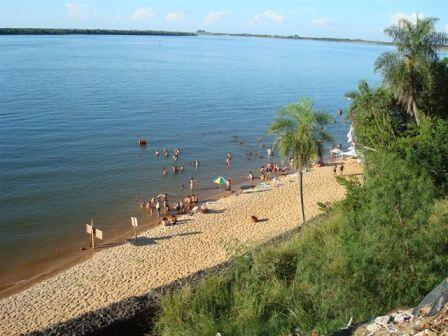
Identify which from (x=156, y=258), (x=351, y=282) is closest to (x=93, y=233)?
(x=156, y=258)

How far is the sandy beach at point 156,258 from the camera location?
1759cm

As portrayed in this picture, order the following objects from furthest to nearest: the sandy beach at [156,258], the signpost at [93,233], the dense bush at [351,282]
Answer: the signpost at [93,233], the sandy beach at [156,258], the dense bush at [351,282]

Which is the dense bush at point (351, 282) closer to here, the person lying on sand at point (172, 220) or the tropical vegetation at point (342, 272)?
the tropical vegetation at point (342, 272)

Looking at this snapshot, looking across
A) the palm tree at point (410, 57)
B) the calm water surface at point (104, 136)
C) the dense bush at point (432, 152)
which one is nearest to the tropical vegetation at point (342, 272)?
the dense bush at point (432, 152)

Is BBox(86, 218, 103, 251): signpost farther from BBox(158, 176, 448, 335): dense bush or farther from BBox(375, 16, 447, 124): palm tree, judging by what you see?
BBox(375, 16, 447, 124): palm tree

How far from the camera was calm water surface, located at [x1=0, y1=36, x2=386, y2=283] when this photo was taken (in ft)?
89.9

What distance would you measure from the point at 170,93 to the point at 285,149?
170ft

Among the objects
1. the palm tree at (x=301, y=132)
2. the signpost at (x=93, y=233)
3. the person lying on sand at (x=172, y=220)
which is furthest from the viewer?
the person lying on sand at (x=172, y=220)

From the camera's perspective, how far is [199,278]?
1385 cm

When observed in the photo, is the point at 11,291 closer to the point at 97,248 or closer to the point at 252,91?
the point at 97,248

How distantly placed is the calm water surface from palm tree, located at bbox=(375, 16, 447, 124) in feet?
50.3

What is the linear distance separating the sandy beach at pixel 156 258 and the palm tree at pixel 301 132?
4.16 meters

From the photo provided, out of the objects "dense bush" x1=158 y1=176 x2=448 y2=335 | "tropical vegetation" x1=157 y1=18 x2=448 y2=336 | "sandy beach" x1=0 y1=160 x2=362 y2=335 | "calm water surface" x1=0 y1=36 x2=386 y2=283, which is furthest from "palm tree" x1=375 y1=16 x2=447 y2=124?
"calm water surface" x1=0 y1=36 x2=386 y2=283

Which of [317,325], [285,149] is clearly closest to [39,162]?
[285,149]
